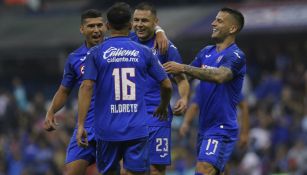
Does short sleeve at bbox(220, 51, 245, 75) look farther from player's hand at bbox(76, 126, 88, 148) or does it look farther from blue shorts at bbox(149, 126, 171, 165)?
player's hand at bbox(76, 126, 88, 148)

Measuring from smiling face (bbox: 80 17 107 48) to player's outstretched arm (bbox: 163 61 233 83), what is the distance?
1302 mm

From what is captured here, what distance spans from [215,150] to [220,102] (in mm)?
Answer: 619

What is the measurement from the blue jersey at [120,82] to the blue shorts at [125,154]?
10cm

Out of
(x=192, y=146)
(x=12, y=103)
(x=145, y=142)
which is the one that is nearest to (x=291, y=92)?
(x=192, y=146)

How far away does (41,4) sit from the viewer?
35.4m

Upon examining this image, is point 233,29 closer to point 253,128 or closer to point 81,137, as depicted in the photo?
point 81,137

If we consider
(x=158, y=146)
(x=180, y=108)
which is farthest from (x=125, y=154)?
(x=158, y=146)

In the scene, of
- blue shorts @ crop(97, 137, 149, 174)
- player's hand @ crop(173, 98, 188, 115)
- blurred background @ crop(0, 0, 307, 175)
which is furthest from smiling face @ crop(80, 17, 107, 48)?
blurred background @ crop(0, 0, 307, 175)

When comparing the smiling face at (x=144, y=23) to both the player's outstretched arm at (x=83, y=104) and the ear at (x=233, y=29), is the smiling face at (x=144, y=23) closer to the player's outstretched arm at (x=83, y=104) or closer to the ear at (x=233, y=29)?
the ear at (x=233, y=29)

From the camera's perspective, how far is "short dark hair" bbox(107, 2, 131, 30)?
474 inches

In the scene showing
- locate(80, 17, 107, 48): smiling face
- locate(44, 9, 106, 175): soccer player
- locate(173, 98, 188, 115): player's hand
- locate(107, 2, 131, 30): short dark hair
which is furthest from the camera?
locate(80, 17, 107, 48): smiling face

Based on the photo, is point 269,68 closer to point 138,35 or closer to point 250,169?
point 250,169

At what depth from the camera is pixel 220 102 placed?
13812mm

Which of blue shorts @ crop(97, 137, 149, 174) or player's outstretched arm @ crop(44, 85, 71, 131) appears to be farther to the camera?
player's outstretched arm @ crop(44, 85, 71, 131)
